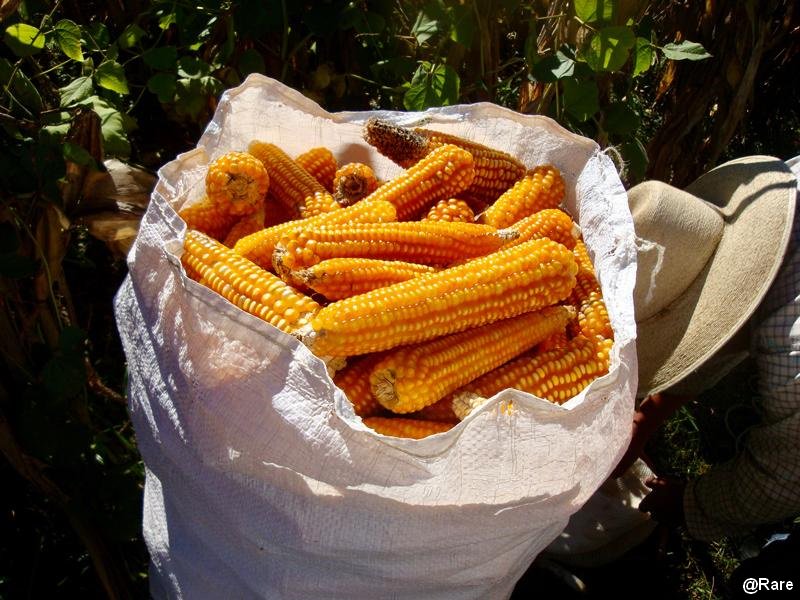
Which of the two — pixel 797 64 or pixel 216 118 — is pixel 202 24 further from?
pixel 797 64

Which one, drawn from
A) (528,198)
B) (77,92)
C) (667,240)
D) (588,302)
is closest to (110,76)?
(77,92)

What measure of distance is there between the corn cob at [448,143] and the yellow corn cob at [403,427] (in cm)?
81

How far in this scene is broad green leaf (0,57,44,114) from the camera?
179cm

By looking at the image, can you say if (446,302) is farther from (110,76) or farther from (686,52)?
(686,52)

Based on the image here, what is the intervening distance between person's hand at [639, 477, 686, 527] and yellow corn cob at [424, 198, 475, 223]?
137 centimetres

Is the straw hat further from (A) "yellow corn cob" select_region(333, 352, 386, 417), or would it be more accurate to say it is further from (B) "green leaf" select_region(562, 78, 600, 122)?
(A) "yellow corn cob" select_region(333, 352, 386, 417)

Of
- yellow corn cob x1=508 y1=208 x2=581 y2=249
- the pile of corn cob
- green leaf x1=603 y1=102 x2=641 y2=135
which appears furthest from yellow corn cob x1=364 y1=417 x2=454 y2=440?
green leaf x1=603 y1=102 x2=641 y2=135

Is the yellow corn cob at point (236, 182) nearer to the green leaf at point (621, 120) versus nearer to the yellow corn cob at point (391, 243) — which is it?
the yellow corn cob at point (391, 243)

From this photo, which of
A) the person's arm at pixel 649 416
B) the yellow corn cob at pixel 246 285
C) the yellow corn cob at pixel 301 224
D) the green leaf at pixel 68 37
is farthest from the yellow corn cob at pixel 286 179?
the person's arm at pixel 649 416

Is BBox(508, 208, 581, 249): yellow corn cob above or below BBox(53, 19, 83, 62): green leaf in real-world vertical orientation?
below

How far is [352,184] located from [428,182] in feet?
0.71

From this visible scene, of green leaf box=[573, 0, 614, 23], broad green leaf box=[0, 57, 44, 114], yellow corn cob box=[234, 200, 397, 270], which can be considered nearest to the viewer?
yellow corn cob box=[234, 200, 397, 270]

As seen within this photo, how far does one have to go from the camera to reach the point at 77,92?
6.55ft

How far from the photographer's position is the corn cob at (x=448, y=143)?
1.73 m
